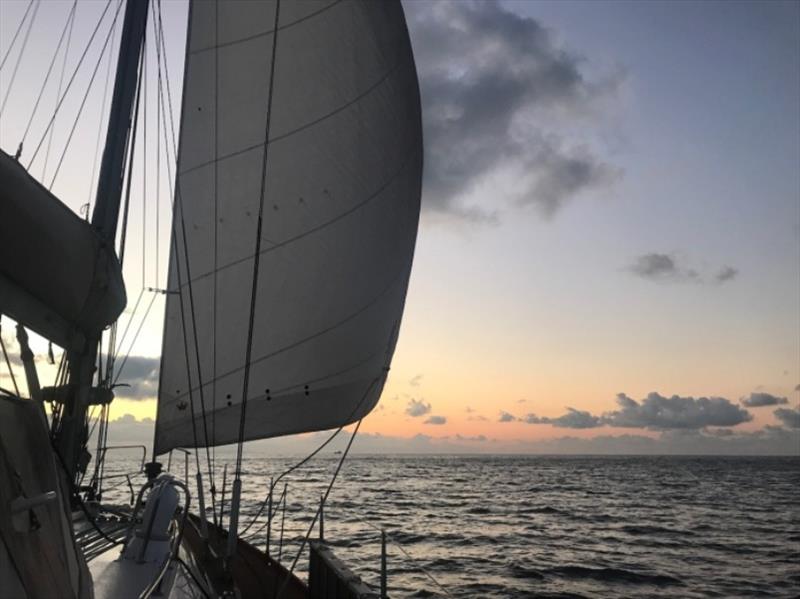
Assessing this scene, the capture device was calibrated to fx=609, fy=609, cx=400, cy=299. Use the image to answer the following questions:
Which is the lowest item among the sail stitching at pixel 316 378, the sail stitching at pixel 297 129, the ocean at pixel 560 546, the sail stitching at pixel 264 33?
the ocean at pixel 560 546

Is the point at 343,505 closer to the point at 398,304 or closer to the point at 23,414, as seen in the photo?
the point at 398,304

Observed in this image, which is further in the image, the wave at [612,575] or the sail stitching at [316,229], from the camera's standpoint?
the wave at [612,575]

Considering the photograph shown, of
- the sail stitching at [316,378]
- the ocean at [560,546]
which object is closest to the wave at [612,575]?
the ocean at [560,546]

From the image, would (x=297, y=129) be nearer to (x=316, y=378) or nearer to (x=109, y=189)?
(x=109, y=189)

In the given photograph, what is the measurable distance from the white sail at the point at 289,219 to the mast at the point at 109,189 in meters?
0.94

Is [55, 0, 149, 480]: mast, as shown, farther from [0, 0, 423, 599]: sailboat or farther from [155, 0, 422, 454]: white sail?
[155, 0, 422, 454]: white sail

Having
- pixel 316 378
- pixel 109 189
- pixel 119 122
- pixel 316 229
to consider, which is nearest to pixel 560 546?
pixel 316 378

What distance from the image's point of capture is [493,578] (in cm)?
1582

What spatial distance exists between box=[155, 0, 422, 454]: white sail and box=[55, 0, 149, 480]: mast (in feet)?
3.08

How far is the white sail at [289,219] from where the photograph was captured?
22.3ft

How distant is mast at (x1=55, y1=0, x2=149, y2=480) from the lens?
211 inches

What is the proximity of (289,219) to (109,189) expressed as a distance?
73.8 inches

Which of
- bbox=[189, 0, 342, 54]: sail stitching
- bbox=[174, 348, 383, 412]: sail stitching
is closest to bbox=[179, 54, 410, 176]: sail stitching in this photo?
bbox=[189, 0, 342, 54]: sail stitching

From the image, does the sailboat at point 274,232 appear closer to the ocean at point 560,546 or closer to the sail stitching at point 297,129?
the sail stitching at point 297,129
